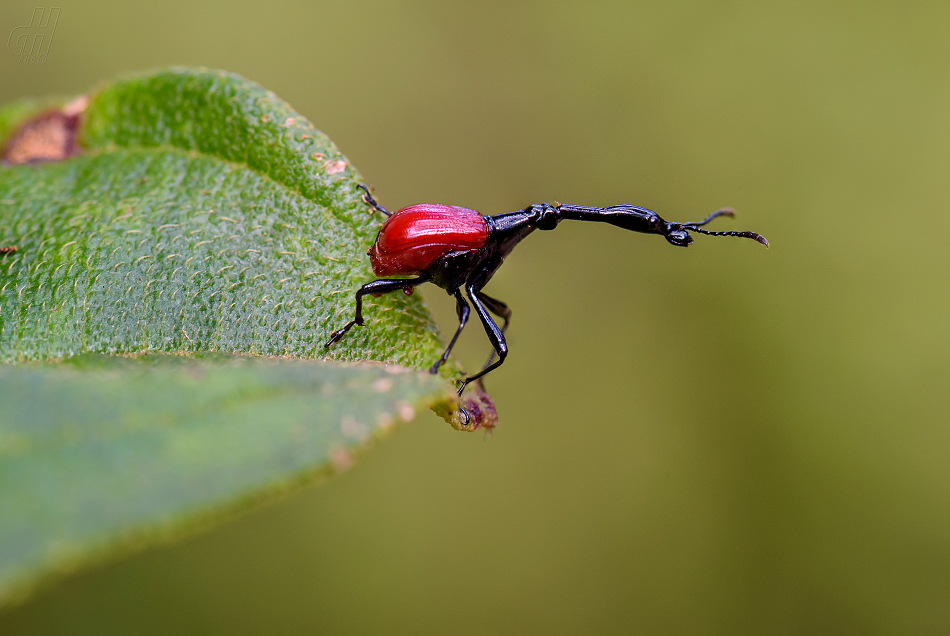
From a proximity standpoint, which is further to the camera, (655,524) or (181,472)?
(655,524)

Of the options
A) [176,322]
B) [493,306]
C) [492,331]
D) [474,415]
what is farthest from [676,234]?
[176,322]

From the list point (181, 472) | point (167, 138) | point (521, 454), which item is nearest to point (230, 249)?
point (167, 138)

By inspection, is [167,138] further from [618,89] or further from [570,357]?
[618,89]

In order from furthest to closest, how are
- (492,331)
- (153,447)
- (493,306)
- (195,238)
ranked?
(493,306), (492,331), (195,238), (153,447)

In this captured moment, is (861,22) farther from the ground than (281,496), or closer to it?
farther from the ground

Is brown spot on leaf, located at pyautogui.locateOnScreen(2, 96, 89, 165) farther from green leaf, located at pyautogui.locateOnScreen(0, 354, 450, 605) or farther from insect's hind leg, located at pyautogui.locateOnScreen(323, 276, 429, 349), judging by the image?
green leaf, located at pyautogui.locateOnScreen(0, 354, 450, 605)

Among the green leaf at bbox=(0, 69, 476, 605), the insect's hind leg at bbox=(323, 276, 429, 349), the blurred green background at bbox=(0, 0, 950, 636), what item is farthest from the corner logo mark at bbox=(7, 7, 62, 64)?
the insect's hind leg at bbox=(323, 276, 429, 349)

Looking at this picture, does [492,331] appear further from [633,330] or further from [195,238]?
[633,330]
